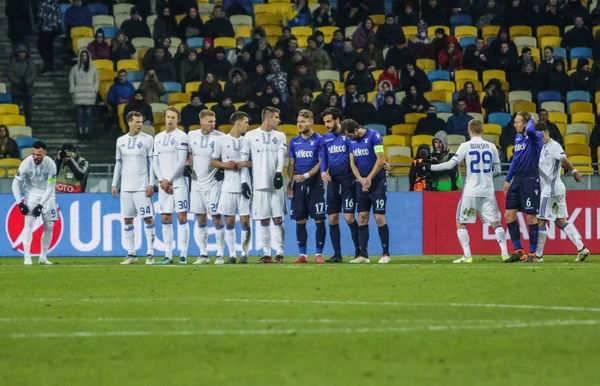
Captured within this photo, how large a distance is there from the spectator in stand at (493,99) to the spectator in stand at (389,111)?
2.28 metres

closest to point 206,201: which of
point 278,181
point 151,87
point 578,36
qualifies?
point 278,181

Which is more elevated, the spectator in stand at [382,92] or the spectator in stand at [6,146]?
the spectator in stand at [382,92]

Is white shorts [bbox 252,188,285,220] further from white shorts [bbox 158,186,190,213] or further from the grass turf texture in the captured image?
the grass turf texture

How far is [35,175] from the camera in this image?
1955 cm

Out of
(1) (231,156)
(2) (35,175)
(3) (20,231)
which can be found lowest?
(3) (20,231)

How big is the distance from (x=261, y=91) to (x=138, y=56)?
11.5ft

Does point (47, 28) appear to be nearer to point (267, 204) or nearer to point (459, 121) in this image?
point (459, 121)

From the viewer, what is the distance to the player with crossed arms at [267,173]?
60.9ft

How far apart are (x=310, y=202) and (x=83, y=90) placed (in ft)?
31.0

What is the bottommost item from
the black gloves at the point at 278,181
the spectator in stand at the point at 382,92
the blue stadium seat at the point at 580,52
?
the black gloves at the point at 278,181

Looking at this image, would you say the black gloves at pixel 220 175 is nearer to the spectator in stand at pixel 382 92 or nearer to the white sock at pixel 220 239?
the white sock at pixel 220 239

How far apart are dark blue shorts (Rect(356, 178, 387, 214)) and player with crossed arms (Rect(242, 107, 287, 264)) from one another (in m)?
1.20

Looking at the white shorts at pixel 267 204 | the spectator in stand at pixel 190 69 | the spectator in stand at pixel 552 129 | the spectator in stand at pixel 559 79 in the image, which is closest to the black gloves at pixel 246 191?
A: the white shorts at pixel 267 204

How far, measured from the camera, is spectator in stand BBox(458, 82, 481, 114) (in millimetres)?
26984
